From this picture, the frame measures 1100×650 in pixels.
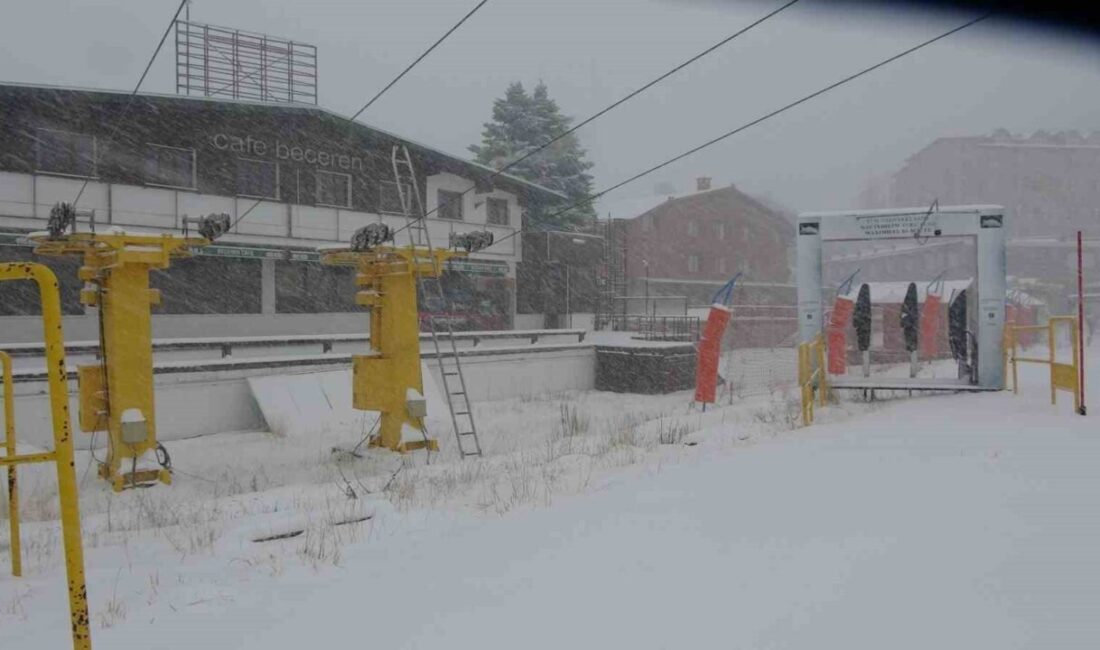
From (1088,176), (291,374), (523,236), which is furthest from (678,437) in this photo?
(1088,176)

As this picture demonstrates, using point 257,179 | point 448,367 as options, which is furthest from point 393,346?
point 257,179

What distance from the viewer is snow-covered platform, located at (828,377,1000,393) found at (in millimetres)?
12633

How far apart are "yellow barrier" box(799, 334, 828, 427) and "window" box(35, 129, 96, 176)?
1673 cm

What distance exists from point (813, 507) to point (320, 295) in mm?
20837

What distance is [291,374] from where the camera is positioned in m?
14.8

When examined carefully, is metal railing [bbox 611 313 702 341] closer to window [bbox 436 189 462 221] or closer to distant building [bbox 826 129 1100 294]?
window [bbox 436 189 462 221]

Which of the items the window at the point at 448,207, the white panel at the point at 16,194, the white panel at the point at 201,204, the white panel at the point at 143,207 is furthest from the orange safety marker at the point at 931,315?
the white panel at the point at 16,194

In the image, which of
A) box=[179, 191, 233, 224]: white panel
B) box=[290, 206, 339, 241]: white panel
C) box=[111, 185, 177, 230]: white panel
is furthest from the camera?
box=[290, 206, 339, 241]: white panel

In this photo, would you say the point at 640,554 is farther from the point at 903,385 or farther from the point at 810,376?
the point at 903,385

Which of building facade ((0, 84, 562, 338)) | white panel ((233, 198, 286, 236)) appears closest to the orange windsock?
building facade ((0, 84, 562, 338))

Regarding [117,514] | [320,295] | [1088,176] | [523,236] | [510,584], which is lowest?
[117,514]

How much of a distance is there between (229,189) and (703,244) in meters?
32.0

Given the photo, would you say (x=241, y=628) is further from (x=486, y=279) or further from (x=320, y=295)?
(x=486, y=279)

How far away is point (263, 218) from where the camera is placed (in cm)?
2178
